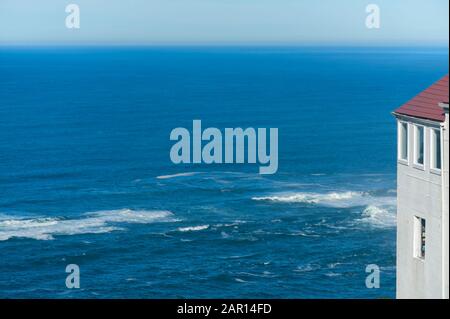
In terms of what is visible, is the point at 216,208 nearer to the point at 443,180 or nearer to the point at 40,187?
the point at 40,187

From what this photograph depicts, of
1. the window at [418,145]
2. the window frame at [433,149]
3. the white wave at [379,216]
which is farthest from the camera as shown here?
the white wave at [379,216]

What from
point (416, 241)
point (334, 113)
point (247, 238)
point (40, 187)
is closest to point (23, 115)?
point (334, 113)

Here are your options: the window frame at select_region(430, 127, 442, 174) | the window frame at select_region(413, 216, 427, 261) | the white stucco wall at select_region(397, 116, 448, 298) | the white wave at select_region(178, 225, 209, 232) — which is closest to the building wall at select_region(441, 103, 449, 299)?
the white stucco wall at select_region(397, 116, 448, 298)

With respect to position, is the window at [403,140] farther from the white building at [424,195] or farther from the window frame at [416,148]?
the window frame at [416,148]

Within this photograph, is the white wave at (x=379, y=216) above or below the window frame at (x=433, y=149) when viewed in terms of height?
below

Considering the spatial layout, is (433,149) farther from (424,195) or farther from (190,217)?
(190,217)

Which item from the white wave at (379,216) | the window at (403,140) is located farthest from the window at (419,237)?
the white wave at (379,216)

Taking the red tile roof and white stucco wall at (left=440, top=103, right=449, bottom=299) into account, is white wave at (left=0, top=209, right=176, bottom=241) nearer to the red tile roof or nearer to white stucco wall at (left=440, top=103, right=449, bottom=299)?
the red tile roof
